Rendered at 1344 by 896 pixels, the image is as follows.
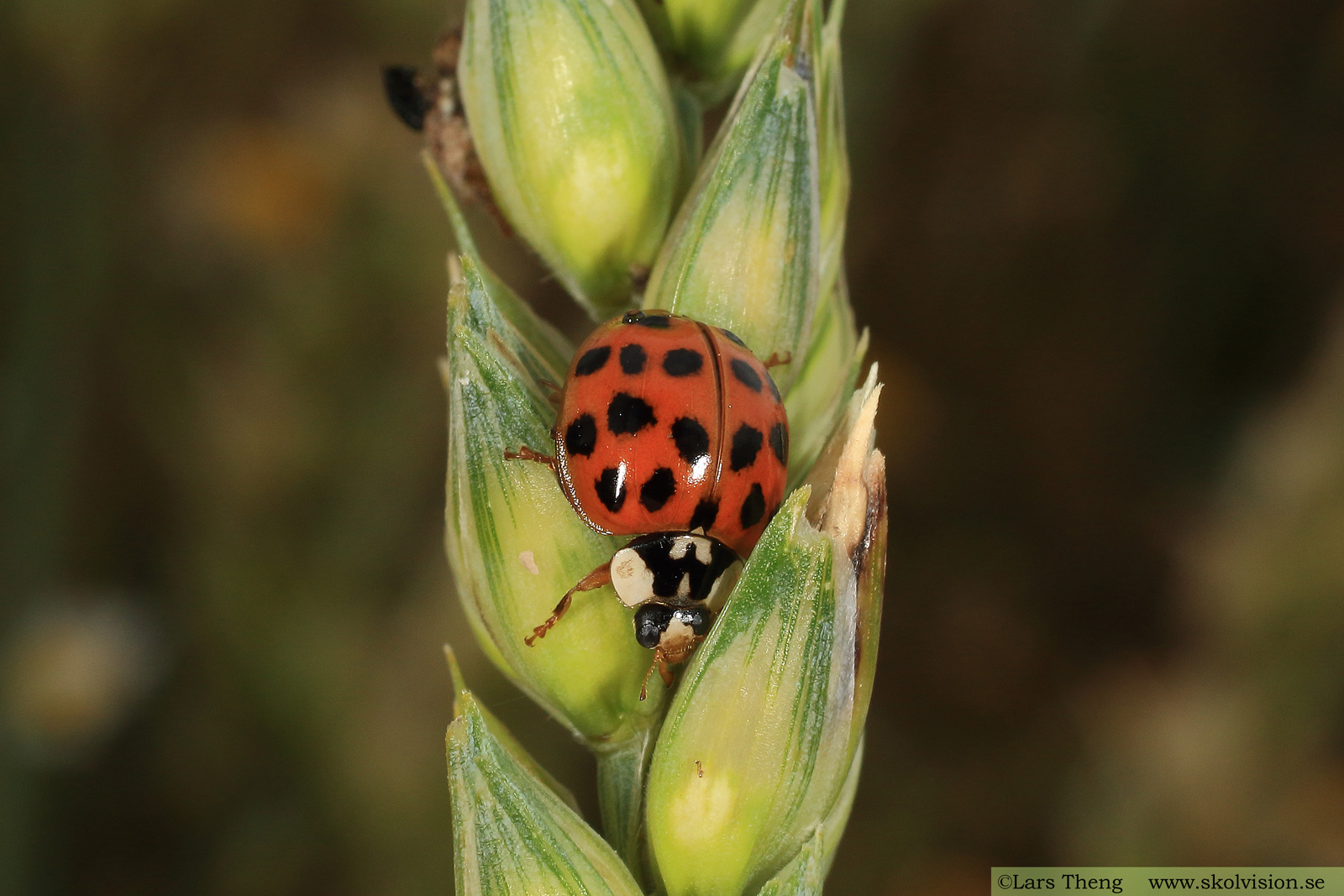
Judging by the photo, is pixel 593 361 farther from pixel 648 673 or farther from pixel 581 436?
pixel 648 673

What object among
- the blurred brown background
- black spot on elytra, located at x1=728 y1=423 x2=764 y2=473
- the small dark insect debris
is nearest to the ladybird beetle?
black spot on elytra, located at x1=728 y1=423 x2=764 y2=473

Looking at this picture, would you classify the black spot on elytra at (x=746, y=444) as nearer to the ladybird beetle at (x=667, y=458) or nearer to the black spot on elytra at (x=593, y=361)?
the ladybird beetle at (x=667, y=458)

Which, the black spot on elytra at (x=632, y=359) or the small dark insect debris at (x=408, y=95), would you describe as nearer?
the black spot on elytra at (x=632, y=359)

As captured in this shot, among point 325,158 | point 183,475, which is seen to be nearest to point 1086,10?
point 325,158

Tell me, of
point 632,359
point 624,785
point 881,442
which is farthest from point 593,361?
point 881,442

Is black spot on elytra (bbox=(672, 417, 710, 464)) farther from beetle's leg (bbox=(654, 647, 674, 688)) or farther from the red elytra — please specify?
beetle's leg (bbox=(654, 647, 674, 688))

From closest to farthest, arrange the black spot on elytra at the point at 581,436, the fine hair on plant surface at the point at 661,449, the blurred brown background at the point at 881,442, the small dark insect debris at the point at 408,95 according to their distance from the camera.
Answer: the fine hair on plant surface at the point at 661,449 < the black spot on elytra at the point at 581,436 < the small dark insect debris at the point at 408,95 < the blurred brown background at the point at 881,442

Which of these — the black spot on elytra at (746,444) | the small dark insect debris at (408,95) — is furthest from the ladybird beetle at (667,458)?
the small dark insect debris at (408,95)
